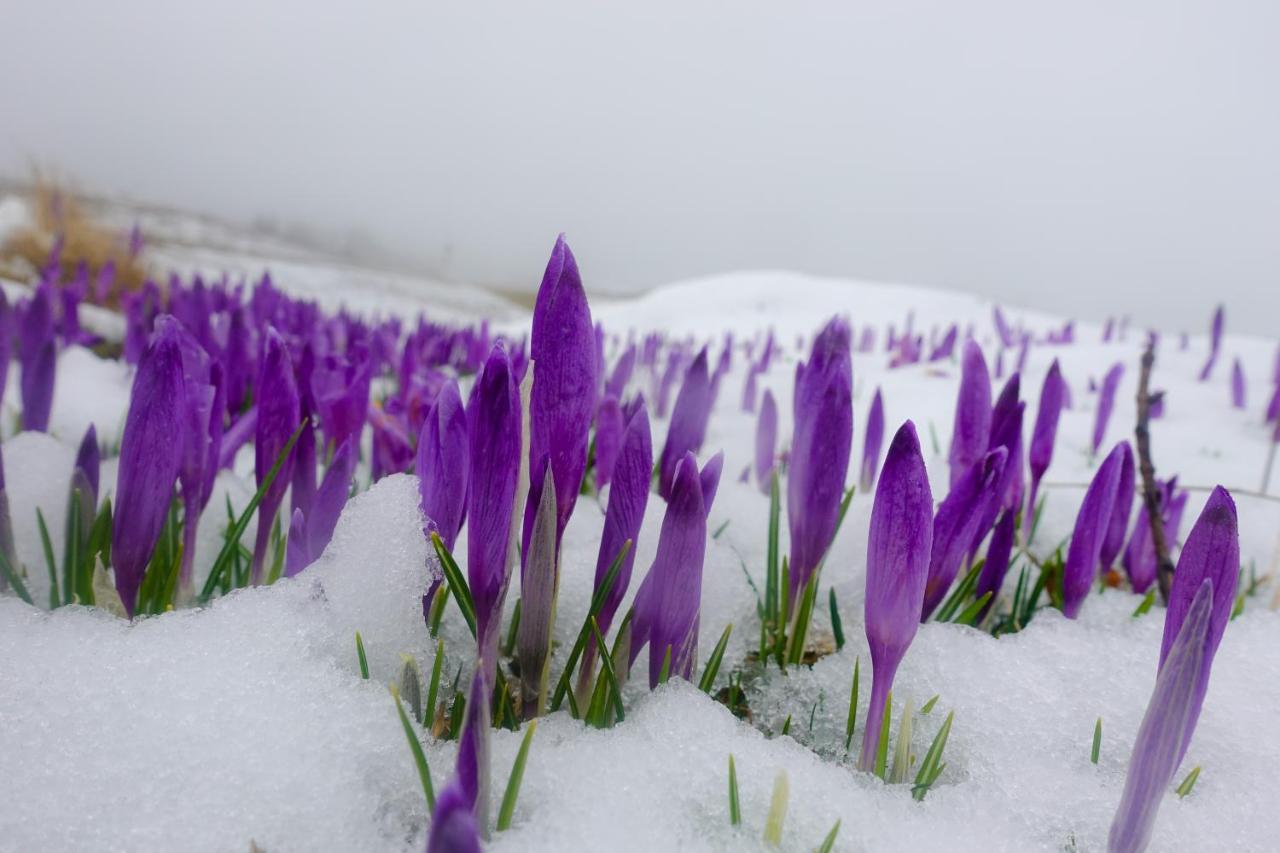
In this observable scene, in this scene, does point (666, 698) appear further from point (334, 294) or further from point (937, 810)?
point (334, 294)

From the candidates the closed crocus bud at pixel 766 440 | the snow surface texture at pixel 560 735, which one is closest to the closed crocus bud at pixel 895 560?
the snow surface texture at pixel 560 735

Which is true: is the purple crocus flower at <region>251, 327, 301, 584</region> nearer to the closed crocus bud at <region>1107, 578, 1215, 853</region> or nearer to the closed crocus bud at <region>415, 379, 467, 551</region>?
the closed crocus bud at <region>415, 379, 467, 551</region>

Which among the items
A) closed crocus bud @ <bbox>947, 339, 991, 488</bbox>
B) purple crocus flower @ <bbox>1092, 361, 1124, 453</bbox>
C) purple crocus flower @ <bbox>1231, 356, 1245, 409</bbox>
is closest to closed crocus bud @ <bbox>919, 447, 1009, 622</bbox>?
closed crocus bud @ <bbox>947, 339, 991, 488</bbox>

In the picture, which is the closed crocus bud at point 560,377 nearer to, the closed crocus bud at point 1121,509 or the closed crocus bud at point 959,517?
the closed crocus bud at point 959,517

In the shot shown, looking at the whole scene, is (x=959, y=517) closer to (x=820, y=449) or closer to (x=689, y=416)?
(x=820, y=449)

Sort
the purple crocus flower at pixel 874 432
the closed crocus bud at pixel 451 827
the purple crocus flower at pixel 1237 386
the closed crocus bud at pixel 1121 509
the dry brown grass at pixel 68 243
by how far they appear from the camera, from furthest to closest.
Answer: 1. the dry brown grass at pixel 68 243
2. the purple crocus flower at pixel 1237 386
3. the purple crocus flower at pixel 874 432
4. the closed crocus bud at pixel 1121 509
5. the closed crocus bud at pixel 451 827

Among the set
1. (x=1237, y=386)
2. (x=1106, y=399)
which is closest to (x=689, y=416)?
(x=1106, y=399)
